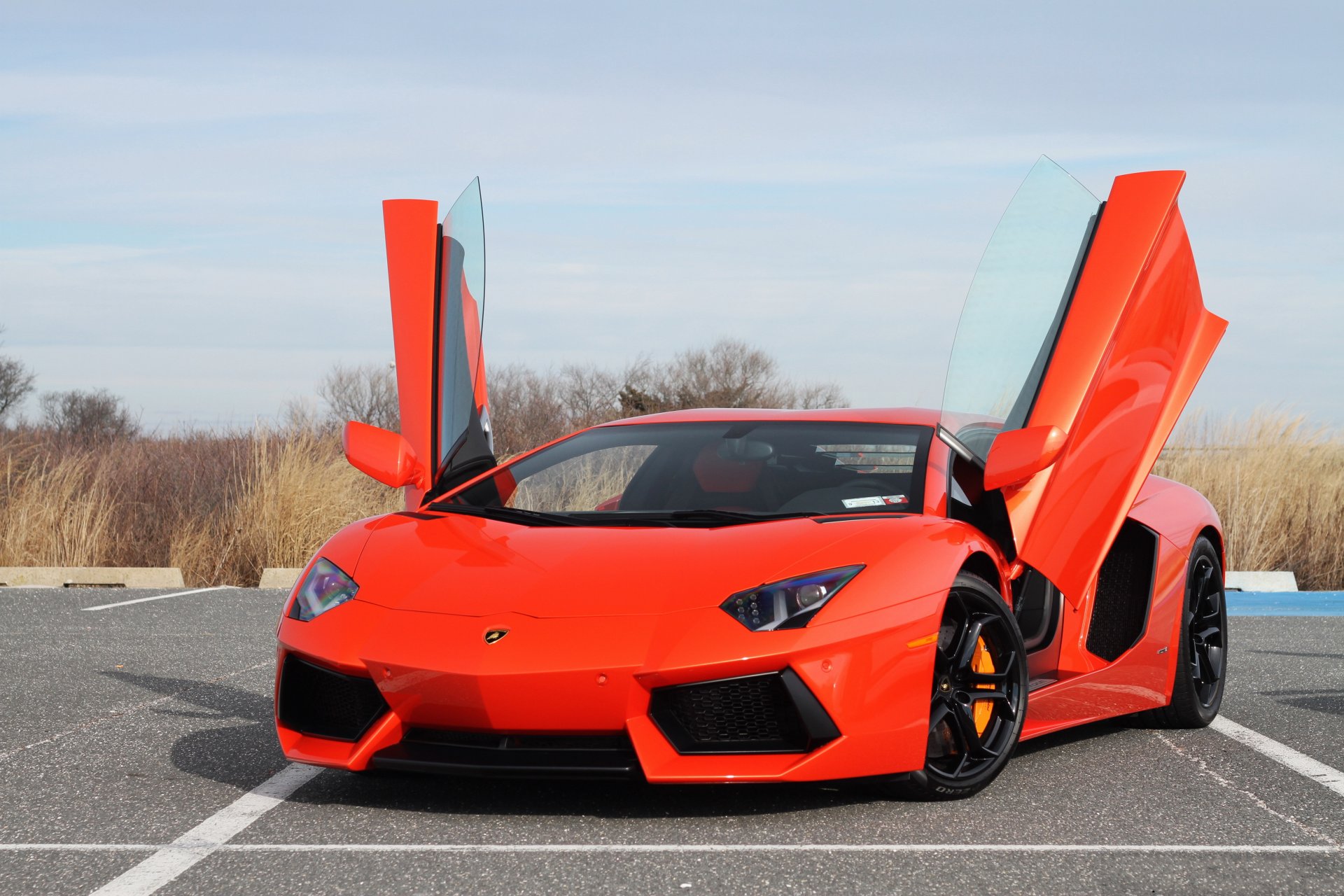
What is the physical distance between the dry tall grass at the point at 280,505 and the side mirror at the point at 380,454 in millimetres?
7569

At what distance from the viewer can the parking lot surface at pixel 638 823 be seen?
10.7 ft

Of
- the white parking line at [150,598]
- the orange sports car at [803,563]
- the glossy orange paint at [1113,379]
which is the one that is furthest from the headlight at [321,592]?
the white parking line at [150,598]

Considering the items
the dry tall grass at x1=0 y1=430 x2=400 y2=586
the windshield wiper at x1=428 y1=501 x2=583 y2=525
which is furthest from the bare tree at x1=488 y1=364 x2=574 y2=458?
the windshield wiper at x1=428 y1=501 x2=583 y2=525

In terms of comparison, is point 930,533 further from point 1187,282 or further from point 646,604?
point 1187,282

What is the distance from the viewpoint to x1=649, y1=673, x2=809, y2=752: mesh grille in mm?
A: 3639

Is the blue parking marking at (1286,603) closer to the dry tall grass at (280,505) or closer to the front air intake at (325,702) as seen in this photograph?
the dry tall grass at (280,505)

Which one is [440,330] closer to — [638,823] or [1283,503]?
[638,823]

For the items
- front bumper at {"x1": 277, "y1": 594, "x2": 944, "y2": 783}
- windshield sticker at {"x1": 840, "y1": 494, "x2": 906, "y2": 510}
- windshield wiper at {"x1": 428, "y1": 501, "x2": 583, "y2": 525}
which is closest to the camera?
front bumper at {"x1": 277, "y1": 594, "x2": 944, "y2": 783}

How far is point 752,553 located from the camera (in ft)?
13.0

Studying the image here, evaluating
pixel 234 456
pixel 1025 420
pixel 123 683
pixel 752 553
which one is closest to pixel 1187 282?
pixel 1025 420

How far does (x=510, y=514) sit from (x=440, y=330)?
1.26m

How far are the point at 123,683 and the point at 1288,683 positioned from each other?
5.24 meters

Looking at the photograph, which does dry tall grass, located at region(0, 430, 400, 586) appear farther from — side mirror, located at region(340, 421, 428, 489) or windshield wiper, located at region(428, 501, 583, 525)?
windshield wiper, located at region(428, 501, 583, 525)

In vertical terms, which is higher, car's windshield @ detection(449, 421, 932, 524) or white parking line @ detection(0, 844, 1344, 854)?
car's windshield @ detection(449, 421, 932, 524)
